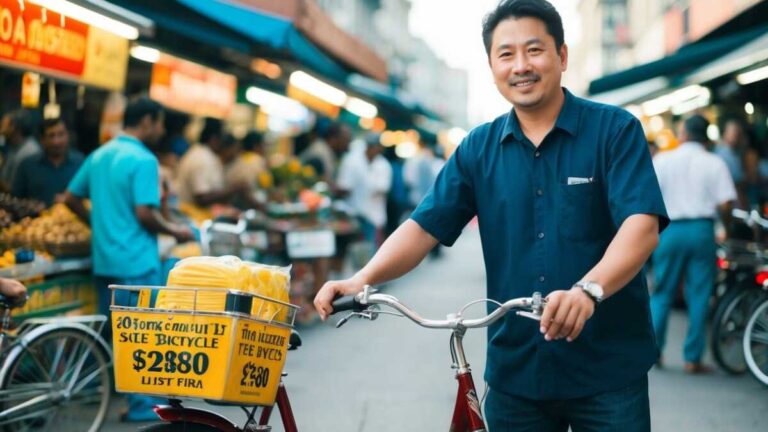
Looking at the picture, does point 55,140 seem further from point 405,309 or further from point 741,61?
point 741,61

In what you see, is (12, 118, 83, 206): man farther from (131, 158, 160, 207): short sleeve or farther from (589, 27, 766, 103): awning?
(589, 27, 766, 103): awning

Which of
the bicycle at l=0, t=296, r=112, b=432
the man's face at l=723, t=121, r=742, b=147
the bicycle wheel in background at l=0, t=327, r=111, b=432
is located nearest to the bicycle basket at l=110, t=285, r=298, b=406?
the bicycle at l=0, t=296, r=112, b=432

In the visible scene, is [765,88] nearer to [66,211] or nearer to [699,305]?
[699,305]

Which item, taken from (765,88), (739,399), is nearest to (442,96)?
(765,88)

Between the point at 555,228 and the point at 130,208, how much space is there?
14.5 feet

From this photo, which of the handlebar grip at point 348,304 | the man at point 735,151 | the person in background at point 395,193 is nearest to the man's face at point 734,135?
the man at point 735,151

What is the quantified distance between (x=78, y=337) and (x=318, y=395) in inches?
87.3

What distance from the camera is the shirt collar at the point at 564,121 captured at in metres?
3.04

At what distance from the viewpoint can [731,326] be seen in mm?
8305

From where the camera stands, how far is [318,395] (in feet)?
25.2

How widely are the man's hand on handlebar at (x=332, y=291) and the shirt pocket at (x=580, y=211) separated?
0.62 m

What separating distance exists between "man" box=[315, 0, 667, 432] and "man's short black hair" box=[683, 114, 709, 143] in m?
5.69

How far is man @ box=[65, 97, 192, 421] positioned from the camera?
6.77 meters

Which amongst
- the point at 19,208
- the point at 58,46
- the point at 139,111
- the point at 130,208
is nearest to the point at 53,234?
the point at 19,208
